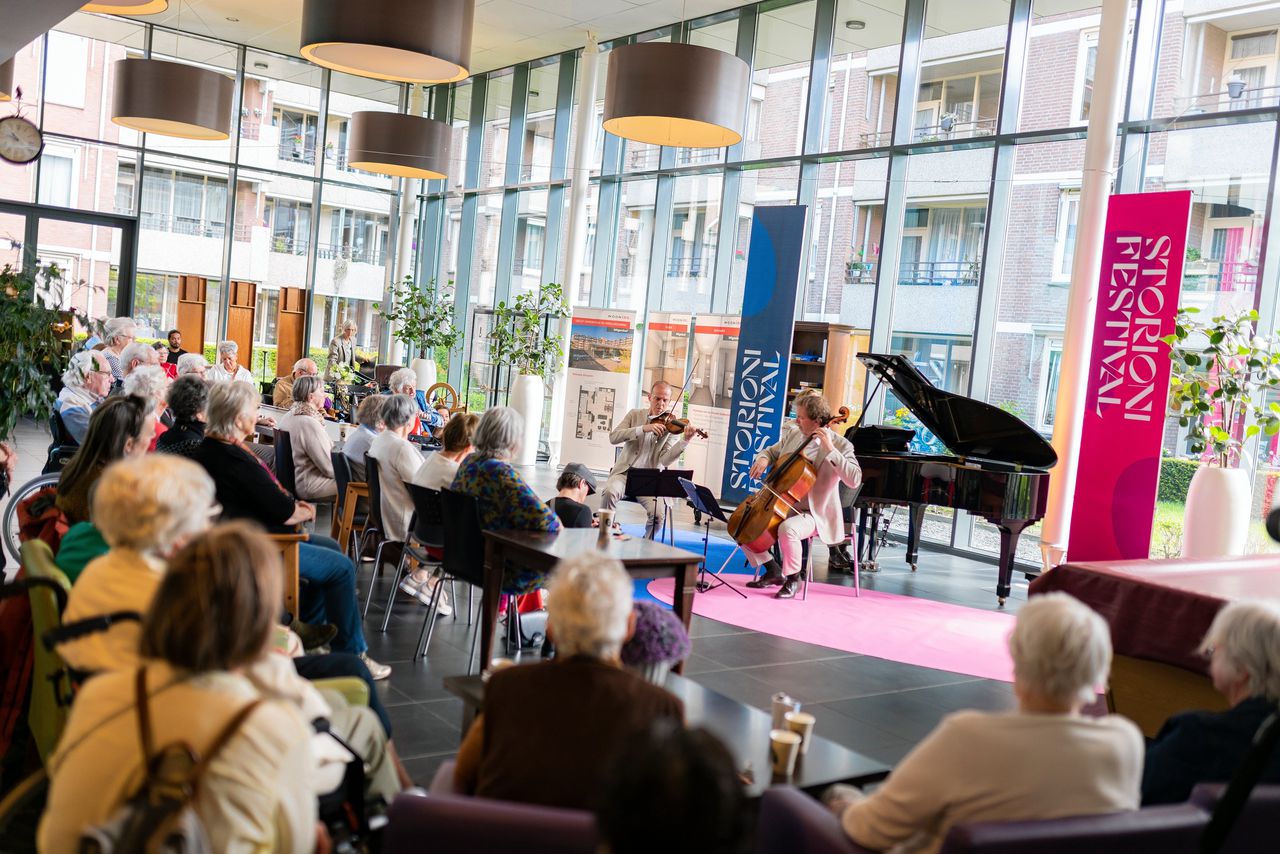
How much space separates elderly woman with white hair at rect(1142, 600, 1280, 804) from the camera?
2393 mm

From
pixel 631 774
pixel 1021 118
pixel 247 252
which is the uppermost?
pixel 1021 118

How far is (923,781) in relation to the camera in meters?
2.04

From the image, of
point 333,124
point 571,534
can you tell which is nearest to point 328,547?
point 571,534

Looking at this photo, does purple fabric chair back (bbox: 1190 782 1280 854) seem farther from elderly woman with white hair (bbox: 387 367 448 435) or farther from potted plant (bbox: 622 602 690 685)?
elderly woman with white hair (bbox: 387 367 448 435)

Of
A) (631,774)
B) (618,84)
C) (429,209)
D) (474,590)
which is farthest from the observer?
(429,209)

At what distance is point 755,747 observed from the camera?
9.07 ft

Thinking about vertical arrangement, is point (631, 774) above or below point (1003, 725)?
above

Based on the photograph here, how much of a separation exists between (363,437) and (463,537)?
179 cm

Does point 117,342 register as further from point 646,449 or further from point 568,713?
point 568,713

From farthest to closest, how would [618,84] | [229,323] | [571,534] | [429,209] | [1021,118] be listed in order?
[429,209], [229,323], [1021,118], [618,84], [571,534]

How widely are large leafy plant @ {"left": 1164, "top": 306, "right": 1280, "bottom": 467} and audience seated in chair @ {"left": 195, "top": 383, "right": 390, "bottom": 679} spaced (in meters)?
5.46

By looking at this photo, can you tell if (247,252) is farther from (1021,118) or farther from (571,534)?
(571,534)

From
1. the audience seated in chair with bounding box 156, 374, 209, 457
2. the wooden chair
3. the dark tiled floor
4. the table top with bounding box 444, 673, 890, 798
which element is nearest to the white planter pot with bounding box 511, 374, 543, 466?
the dark tiled floor

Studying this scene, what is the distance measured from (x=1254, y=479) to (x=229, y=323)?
13.4 meters
